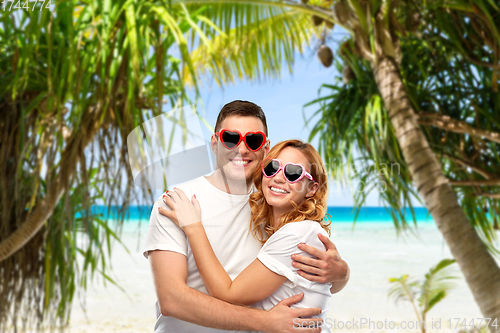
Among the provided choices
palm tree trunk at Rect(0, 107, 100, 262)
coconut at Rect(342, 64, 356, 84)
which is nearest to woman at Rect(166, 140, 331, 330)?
palm tree trunk at Rect(0, 107, 100, 262)

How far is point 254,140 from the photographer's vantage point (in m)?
0.68

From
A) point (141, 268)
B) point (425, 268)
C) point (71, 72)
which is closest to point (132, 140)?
point (71, 72)

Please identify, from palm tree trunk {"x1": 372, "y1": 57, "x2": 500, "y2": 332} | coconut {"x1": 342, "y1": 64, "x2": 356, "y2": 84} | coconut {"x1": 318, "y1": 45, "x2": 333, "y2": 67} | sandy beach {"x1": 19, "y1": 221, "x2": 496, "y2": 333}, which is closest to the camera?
palm tree trunk {"x1": 372, "y1": 57, "x2": 500, "y2": 332}

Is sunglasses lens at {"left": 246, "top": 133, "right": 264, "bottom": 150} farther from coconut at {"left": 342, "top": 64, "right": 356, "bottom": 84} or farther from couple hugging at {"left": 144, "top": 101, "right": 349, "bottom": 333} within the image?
coconut at {"left": 342, "top": 64, "right": 356, "bottom": 84}

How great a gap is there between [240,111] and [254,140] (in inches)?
2.2

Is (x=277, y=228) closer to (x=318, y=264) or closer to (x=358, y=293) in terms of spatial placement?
(x=318, y=264)

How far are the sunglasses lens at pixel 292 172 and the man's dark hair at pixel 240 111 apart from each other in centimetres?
8

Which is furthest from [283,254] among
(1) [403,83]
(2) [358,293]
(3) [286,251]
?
(2) [358,293]

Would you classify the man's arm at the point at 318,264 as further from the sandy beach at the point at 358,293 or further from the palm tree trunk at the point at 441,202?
the sandy beach at the point at 358,293

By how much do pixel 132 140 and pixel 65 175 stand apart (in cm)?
90

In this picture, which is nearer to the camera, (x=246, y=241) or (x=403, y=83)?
(x=246, y=241)

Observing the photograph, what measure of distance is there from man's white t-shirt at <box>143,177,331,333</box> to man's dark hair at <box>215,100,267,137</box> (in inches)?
5.0

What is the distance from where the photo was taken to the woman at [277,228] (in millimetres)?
626

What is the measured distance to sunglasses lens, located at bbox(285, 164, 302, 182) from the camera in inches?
26.6
